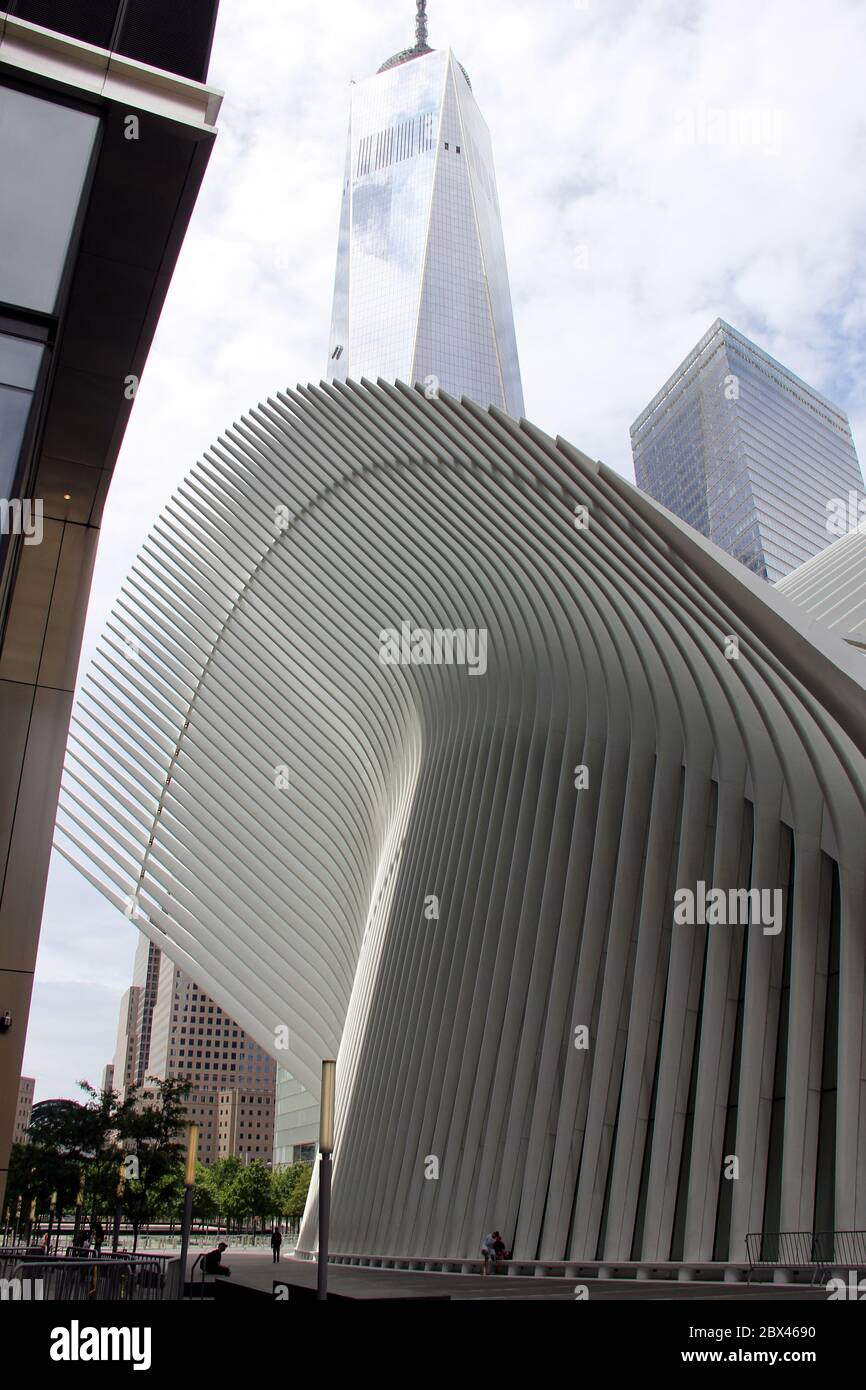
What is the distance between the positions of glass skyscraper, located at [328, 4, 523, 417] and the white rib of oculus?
246 ft

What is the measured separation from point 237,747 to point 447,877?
7.88 m

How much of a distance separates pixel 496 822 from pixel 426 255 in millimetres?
95168

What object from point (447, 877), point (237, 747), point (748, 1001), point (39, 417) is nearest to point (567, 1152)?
point (748, 1001)

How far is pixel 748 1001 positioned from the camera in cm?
1305

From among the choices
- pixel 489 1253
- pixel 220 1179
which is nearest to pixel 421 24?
pixel 220 1179

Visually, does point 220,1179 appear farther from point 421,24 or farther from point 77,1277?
point 421,24

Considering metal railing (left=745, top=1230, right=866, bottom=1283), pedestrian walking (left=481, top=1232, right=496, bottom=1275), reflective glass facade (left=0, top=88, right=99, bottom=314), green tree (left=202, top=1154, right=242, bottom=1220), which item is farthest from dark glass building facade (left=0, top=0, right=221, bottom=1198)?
green tree (left=202, top=1154, right=242, bottom=1220)

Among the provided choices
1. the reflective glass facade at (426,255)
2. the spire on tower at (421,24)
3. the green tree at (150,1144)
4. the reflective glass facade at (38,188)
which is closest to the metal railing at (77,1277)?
the reflective glass facade at (38,188)

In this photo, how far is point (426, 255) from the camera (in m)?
105

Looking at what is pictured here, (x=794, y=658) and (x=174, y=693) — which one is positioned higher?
(x=174, y=693)

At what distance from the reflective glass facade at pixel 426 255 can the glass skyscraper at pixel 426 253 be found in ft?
0.41

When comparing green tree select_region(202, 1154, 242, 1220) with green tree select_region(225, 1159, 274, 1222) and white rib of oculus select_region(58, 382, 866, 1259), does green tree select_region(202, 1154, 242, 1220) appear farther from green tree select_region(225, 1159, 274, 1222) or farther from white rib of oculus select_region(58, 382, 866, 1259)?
white rib of oculus select_region(58, 382, 866, 1259)
